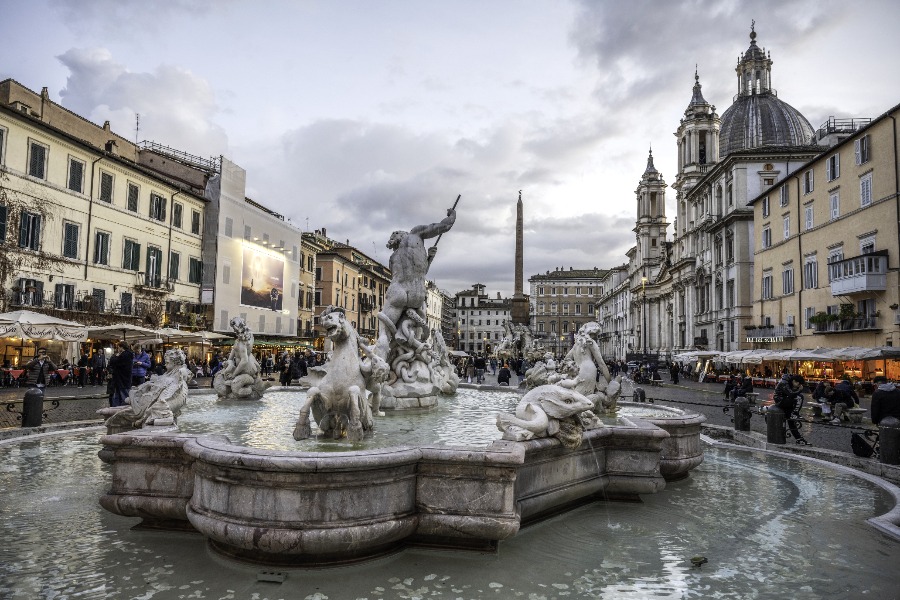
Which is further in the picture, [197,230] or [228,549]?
[197,230]

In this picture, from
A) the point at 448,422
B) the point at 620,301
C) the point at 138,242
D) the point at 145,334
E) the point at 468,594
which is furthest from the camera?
the point at 620,301

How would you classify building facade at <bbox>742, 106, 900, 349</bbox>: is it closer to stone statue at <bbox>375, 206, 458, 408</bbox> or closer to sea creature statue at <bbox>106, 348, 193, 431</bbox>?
stone statue at <bbox>375, 206, 458, 408</bbox>

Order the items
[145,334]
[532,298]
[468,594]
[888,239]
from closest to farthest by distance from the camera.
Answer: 1. [468,594]
2. [145,334]
3. [888,239]
4. [532,298]

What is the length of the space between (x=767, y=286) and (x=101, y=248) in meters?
39.4

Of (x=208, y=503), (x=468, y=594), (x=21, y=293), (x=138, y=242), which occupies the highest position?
(x=138, y=242)

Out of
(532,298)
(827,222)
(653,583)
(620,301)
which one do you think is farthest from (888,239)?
(532,298)

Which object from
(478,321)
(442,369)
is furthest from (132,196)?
(478,321)

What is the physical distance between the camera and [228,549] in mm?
4168

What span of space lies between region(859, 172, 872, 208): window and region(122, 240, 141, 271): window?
116ft

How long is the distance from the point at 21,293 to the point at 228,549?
23.8m

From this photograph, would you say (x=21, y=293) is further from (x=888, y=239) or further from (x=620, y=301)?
(x=620, y=301)

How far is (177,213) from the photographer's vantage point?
3300 cm

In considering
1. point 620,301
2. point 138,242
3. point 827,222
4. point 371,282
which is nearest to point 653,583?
point 138,242

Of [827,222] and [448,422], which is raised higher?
[827,222]
